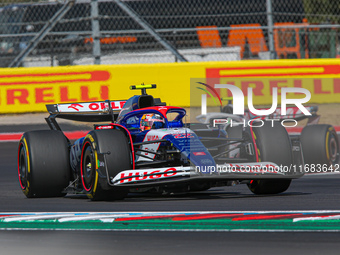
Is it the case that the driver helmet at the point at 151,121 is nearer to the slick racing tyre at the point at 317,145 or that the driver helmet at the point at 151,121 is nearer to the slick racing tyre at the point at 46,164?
the slick racing tyre at the point at 46,164

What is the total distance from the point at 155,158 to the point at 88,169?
0.67 meters

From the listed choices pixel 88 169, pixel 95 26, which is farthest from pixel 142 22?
pixel 88 169

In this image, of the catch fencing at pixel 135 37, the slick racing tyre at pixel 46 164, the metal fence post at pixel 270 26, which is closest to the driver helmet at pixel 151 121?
the slick racing tyre at pixel 46 164

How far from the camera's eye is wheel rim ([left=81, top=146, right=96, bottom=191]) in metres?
7.53

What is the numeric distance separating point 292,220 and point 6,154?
7.75 metres

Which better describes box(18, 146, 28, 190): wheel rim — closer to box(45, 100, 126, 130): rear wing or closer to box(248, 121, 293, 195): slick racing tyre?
box(45, 100, 126, 130): rear wing

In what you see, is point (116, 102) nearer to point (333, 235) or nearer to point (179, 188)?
point (179, 188)

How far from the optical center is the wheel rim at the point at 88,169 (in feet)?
24.7

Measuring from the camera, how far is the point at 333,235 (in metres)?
5.12

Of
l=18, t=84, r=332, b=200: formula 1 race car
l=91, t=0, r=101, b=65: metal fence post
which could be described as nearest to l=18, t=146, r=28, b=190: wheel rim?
l=18, t=84, r=332, b=200: formula 1 race car

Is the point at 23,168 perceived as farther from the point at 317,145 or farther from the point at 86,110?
the point at 317,145

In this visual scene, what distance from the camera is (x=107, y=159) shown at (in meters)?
7.28

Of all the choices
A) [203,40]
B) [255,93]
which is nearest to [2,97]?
[203,40]

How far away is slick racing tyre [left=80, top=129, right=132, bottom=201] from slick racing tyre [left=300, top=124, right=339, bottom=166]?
1770mm
